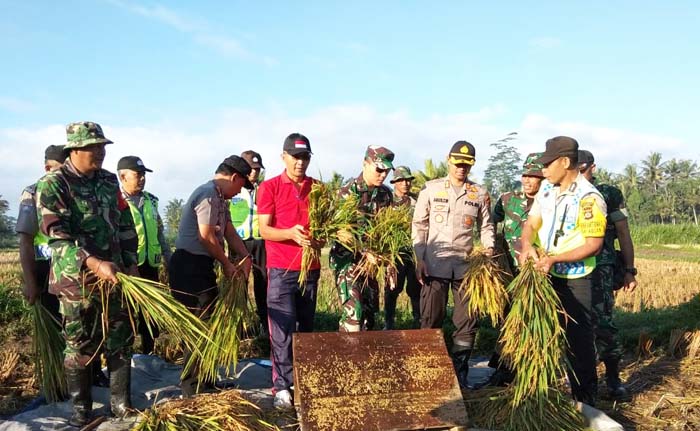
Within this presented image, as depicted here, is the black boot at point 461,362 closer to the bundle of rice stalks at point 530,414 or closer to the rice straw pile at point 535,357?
the bundle of rice stalks at point 530,414

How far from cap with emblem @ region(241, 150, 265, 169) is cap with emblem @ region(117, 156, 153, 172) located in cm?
109

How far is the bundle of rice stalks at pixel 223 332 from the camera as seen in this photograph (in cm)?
385

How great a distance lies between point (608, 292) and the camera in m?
4.77

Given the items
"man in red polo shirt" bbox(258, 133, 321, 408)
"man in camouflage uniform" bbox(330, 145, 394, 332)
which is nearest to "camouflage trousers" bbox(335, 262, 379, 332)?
"man in camouflage uniform" bbox(330, 145, 394, 332)

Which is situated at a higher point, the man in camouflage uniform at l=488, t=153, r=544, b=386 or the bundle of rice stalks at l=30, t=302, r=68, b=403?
the man in camouflage uniform at l=488, t=153, r=544, b=386

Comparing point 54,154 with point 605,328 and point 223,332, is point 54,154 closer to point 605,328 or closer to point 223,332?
point 223,332

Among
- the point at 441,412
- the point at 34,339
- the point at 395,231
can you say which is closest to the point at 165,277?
the point at 34,339

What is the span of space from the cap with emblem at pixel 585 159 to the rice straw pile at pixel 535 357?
144cm

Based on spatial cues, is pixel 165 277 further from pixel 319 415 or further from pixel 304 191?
pixel 319 415

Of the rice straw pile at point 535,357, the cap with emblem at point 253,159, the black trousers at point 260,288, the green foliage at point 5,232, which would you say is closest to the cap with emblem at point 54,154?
the cap with emblem at point 253,159

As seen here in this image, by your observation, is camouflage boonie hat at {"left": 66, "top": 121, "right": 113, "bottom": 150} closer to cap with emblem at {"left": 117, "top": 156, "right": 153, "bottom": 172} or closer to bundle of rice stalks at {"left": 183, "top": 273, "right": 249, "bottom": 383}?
bundle of rice stalks at {"left": 183, "top": 273, "right": 249, "bottom": 383}

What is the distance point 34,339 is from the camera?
13.5 ft

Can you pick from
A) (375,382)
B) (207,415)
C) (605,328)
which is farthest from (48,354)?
(605,328)

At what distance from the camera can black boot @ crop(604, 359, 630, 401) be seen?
460 centimetres
